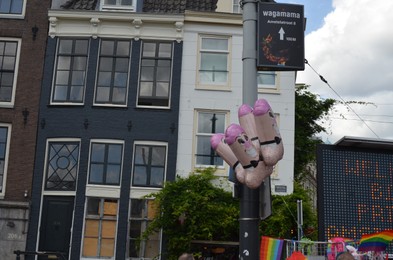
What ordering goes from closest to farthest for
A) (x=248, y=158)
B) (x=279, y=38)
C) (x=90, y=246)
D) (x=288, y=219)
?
(x=248, y=158) → (x=279, y=38) → (x=288, y=219) → (x=90, y=246)

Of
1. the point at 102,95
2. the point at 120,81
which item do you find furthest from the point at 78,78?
the point at 120,81

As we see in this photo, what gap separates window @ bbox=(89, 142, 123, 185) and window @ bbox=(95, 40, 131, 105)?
5.06 ft

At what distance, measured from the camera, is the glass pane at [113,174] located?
17.5 metres

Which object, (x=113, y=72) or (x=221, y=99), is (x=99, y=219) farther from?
(x=221, y=99)

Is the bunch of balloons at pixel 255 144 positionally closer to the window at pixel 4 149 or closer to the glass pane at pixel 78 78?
the glass pane at pixel 78 78

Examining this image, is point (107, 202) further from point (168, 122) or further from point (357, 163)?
point (357, 163)

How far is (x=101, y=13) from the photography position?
18.5 meters

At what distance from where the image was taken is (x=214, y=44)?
1862 cm

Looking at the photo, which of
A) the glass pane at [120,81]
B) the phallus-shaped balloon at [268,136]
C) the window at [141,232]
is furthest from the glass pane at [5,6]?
the phallus-shaped balloon at [268,136]

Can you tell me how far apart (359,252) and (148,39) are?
12.4 metres

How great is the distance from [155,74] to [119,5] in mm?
2988

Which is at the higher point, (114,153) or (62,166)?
(114,153)

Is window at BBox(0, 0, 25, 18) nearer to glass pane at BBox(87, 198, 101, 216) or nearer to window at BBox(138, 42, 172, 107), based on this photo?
window at BBox(138, 42, 172, 107)

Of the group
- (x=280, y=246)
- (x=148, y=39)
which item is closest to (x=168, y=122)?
(x=148, y=39)
